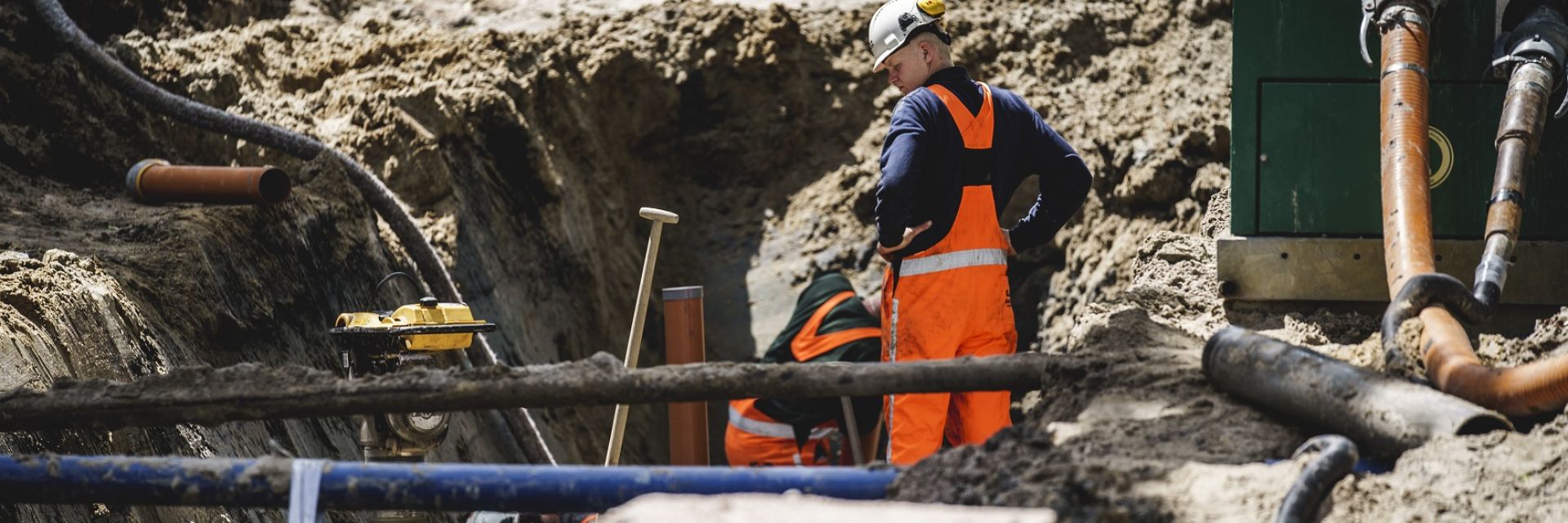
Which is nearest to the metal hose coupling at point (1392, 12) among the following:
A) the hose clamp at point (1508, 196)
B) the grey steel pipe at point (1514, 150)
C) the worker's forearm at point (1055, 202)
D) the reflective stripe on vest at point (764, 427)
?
the grey steel pipe at point (1514, 150)

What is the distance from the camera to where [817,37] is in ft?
25.7

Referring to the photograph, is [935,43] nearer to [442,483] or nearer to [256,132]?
[442,483]

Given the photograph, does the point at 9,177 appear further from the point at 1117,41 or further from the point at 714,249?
the point at 1117,41

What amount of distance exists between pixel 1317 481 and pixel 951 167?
7.83 feet

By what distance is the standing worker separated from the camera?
448cm

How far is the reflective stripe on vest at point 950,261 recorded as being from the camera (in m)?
4.61

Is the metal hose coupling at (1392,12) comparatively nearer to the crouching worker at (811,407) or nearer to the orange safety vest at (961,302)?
the orange safety vest at (961,302)

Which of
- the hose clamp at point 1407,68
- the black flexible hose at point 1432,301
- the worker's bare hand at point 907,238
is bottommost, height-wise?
the black flexible hose at point 1432,301

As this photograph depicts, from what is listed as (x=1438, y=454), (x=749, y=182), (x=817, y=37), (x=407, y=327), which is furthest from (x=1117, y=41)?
(x=1438, y=454)

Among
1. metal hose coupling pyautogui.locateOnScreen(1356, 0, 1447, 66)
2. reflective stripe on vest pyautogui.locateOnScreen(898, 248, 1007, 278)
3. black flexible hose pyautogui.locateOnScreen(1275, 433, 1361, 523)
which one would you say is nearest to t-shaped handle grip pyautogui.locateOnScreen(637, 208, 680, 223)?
reflective stripe on vest pyautogui.locateOnScreen(898, 248, 1007, 278)

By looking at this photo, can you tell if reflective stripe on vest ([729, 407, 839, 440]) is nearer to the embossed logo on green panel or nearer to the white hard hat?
the white hard hat

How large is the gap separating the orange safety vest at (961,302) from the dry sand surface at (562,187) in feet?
1.12

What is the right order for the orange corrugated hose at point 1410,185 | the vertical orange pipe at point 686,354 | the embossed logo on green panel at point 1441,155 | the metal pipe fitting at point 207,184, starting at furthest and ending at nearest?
the vertical orange pipe at point 686,354 < the metal pipe fitting at point 207,184 < the embossed logo on green panel at point 1441,155 < the orange corrugated hose at point 1410,185

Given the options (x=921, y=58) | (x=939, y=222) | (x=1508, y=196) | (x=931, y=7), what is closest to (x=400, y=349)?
(x=939, y=222)
